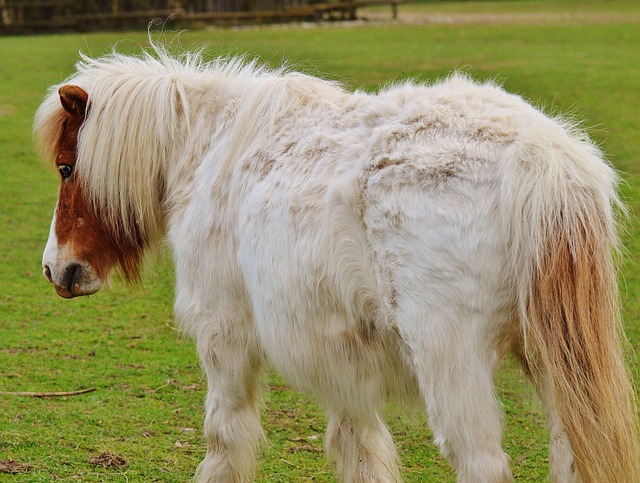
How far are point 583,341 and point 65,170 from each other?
2.46 meters

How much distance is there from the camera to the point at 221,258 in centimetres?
359

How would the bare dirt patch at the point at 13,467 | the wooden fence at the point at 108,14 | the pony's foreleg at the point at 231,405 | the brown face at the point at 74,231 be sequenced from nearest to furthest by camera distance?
the pony's foreleg at the point at 231,405 → the brown face at the point at 74,231 → the bare dirt patch at the point at 13,467 → the wooden fence at the point at 108,14

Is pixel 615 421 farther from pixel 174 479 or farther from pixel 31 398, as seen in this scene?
pixel 31 398

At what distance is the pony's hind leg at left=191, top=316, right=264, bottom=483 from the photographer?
3674 millimetres

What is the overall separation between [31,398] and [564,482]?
3227 millimetres

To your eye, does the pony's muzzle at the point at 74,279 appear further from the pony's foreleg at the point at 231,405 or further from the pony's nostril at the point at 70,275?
the pony's foreleg at the point at 231,405

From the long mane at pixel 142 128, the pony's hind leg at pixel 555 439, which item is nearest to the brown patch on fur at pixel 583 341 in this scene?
the pony's hind leg at pixel 555 439

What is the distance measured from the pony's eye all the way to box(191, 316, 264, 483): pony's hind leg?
1.05m

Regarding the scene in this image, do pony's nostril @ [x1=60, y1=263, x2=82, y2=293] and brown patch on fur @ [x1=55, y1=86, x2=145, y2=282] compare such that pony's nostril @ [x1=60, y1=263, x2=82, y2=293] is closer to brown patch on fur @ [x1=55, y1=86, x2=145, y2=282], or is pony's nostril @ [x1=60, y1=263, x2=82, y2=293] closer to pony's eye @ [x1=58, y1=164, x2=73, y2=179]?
brown patch on fur @ [x1=55, y1=86, x2=145, y2=282]

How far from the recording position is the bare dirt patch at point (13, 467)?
422cm

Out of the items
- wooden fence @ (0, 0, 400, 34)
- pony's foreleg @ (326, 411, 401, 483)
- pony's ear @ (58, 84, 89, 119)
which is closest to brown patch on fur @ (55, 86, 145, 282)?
pony's ear @ (58, 84, 89, 119)

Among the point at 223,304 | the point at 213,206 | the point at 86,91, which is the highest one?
the point at 86,91

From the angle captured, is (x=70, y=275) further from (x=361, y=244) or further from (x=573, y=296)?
(x=573, y=296)

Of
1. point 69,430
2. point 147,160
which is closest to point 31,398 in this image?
point 69,430
